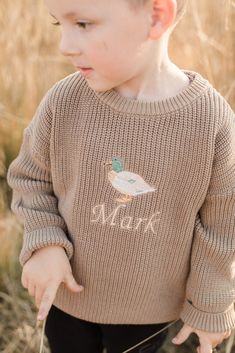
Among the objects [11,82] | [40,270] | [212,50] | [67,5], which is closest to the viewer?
[67,5]

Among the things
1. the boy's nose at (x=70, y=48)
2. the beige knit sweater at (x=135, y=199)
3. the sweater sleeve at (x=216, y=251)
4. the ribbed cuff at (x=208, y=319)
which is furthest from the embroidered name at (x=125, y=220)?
the boy's nose at (x=70, y=48)

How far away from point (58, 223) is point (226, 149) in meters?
0.39

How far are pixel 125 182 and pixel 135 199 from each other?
42 millimetres

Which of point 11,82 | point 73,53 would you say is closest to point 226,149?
point 73,53

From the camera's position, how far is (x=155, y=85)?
1426 mm

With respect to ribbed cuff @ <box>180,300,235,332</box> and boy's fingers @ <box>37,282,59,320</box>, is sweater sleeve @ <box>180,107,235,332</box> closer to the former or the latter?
ribbed cuff @ <box>180,300,235,332</box>

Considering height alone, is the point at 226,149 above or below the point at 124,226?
above

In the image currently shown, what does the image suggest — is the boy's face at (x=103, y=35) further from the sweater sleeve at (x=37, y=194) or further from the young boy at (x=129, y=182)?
the sweater sleeve at (x=37, y=194)

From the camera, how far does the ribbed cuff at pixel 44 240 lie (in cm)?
152

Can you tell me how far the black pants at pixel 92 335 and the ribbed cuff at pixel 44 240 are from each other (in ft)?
0.83

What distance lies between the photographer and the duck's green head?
143cm

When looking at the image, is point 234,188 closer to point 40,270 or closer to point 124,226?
point 124,226

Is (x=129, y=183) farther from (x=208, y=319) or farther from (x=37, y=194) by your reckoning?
(x=208, y=319)

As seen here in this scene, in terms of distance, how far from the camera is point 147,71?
4.65 ft
